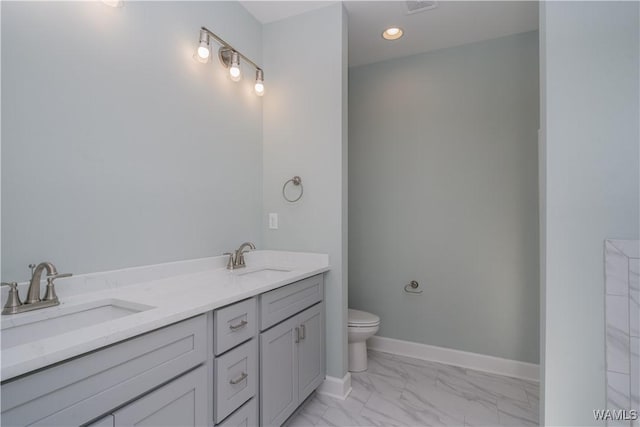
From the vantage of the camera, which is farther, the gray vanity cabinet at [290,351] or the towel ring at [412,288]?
the towel ring at [412,288]

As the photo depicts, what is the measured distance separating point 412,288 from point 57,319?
2.40 metres

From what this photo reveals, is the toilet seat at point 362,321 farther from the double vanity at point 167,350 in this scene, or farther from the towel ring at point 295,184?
the towel ring at point 295,184

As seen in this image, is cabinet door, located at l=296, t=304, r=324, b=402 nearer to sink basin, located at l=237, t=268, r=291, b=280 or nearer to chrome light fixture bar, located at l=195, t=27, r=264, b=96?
sink basin, located at l=237, t=268, r=291, b=280

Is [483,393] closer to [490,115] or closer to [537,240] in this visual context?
[537,240]

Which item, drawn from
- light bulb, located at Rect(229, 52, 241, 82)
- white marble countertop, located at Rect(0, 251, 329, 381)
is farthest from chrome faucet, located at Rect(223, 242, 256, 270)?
light bulb, located at Rect(229, 52, 241, 82)

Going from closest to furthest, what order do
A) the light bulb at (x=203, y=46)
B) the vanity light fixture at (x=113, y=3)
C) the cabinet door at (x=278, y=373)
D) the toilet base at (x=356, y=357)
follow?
1. the vanity light fixture at (x=113, y=3)
2. the cabinet door at (x=278, y=373)
3. the light bulb at (x=203, y=46)
4. the toilet base at (x=356, y=357)

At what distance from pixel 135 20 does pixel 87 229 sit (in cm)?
→ 101

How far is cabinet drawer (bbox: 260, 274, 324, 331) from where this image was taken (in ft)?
4.74

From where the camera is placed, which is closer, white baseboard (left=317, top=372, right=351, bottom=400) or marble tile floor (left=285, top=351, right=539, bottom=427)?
marble tile floor (left=285, top=351, right=539, bottom=427)

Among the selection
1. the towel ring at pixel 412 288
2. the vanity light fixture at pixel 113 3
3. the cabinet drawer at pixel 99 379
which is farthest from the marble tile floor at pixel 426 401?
the vanity light fixture at pixel 113 3

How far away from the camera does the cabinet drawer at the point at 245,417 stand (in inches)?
47.4

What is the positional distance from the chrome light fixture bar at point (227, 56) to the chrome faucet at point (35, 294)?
4.24 feet

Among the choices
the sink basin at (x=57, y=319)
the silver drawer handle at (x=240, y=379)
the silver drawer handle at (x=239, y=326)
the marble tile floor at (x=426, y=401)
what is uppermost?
the sink basin at (x=57, y=319)

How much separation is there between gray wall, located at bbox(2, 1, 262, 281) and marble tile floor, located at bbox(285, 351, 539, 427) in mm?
1238
